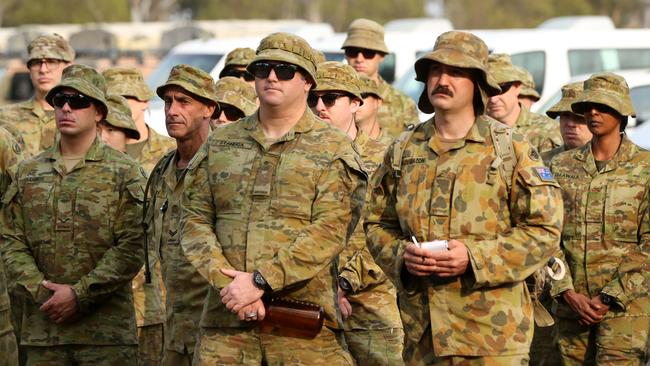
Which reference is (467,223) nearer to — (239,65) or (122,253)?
(122,253)

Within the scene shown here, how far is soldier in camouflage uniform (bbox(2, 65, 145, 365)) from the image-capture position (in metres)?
8.64

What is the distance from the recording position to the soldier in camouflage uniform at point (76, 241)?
28.3 ft

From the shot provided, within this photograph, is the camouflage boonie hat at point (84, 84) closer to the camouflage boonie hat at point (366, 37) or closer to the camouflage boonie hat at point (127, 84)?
the camouflage boonie hat at point (127, 84)

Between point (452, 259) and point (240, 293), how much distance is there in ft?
3.15

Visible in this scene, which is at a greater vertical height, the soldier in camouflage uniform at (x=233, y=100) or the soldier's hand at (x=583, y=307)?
the soldier in camouflage uniform at (x=233, y=100)

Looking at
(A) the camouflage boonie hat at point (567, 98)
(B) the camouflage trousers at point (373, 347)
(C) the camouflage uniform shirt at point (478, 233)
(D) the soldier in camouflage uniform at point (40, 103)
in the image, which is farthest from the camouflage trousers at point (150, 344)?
(C) the camouflage uniform shirt at point (478, 233)

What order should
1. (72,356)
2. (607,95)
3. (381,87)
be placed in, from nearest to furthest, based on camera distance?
(72,356)
(607,95)
(381,87)

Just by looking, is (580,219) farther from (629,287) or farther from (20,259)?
(20,259)

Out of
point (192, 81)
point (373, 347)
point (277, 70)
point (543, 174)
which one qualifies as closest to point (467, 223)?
point (543, 174)

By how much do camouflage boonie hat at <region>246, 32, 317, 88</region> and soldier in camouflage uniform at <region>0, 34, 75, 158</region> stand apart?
5.28 meters

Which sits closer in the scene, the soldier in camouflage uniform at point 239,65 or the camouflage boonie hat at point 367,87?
the camouflage boonie hat at point 367,87

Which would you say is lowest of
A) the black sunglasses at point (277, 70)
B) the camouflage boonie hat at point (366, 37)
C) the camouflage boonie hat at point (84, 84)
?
the camouflage boonie hat at point (366, 37)

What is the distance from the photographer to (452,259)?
6.75 m

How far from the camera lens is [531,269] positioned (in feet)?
22.5
